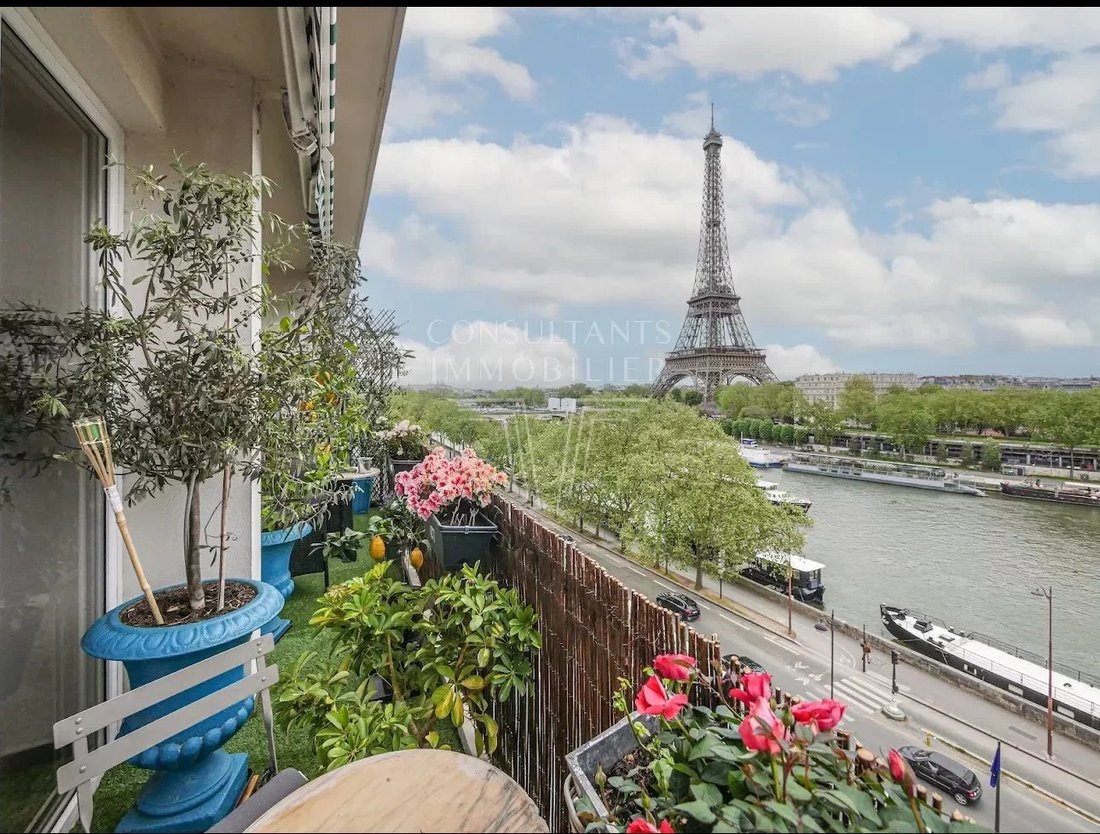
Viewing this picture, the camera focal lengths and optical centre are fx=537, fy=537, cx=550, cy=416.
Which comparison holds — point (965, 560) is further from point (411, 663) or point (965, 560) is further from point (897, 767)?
point (897, 767)

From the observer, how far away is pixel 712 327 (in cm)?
1503

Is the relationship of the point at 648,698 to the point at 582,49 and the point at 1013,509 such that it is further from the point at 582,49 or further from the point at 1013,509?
the point at 1013,509

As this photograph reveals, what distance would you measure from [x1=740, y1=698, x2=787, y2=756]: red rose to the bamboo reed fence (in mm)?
246

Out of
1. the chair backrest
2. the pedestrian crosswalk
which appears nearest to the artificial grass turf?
the chair backrest

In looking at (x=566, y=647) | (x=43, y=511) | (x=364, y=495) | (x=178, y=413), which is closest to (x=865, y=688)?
(x=566, y=647)

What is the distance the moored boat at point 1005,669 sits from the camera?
5.91 feet

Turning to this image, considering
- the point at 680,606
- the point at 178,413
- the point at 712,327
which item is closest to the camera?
the point at 178,413

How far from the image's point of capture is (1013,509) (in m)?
6.91

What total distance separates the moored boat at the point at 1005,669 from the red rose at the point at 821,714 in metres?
1.76

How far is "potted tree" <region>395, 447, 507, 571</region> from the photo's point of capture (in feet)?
5.71

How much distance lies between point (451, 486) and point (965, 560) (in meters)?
9.07

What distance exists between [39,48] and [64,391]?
75cm

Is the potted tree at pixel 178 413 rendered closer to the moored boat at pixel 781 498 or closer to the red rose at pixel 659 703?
the red rose at pixel 659 703

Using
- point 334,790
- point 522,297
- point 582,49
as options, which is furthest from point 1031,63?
point 522,297
